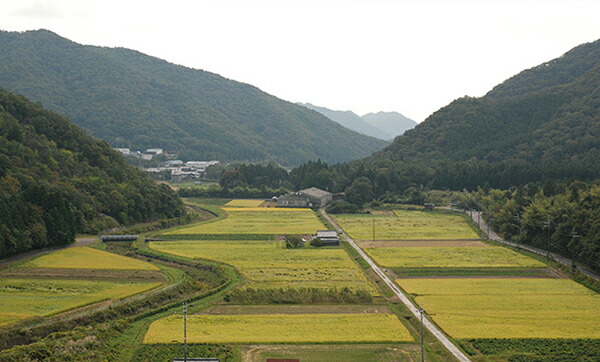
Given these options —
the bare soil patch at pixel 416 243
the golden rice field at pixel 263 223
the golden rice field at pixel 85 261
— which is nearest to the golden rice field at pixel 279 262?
the bare soil patch at pixel 416 243

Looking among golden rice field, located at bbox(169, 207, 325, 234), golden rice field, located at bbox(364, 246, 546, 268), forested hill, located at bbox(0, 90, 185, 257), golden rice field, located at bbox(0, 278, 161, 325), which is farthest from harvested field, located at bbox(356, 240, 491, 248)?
forested hill, located at bbox(0, 90, 185, 257)

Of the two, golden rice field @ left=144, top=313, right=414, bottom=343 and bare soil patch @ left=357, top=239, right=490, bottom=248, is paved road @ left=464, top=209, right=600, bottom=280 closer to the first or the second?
bare soil patch @ left=357, top=239, right=490, bottom=248

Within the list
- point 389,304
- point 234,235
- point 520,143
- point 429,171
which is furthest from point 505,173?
point 389,304

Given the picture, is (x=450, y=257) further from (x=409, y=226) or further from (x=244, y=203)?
(x=244, y=203)

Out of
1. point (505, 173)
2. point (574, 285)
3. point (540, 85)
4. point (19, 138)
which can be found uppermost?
point (540, 85)

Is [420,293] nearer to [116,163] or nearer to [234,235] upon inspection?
[234,235]
